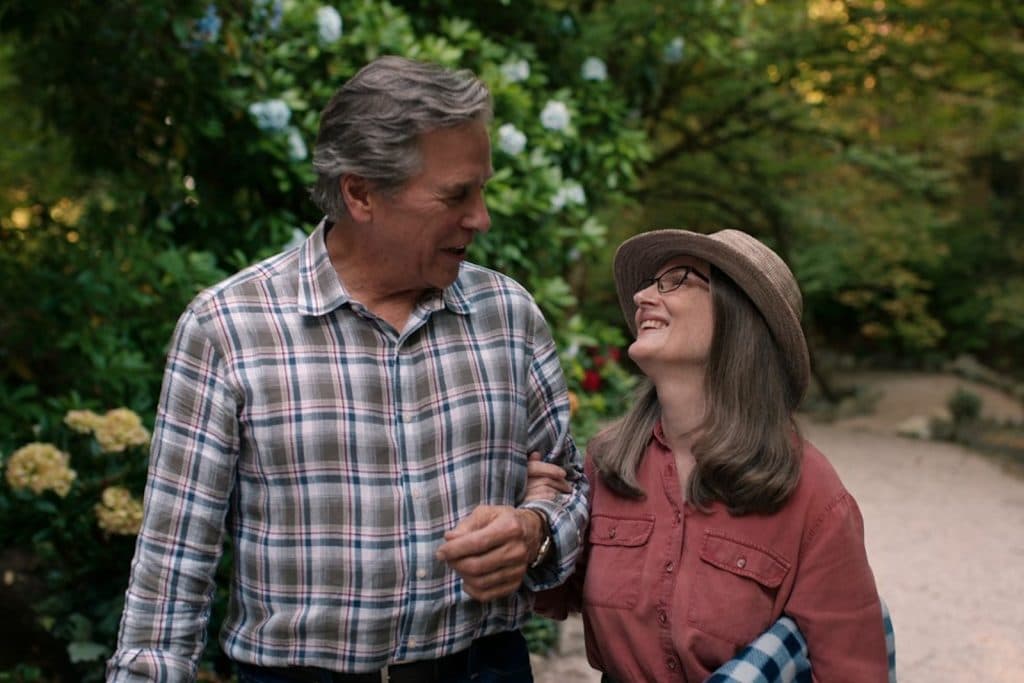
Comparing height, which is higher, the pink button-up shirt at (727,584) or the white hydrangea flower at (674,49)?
the white hydrangea flower at (674,49)

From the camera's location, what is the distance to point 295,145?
13.1 feet

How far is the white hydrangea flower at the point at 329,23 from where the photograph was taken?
402cm

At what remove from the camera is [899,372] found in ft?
53.2

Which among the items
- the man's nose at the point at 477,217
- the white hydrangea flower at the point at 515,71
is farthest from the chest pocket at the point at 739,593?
the white hydrangea flower at the point at 515,71

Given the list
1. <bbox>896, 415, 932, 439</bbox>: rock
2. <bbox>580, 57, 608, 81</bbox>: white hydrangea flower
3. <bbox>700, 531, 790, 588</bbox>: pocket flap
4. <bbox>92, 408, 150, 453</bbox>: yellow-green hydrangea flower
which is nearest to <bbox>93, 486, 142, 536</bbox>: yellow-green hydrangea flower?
<bbox>92, 408, 150, 453</bbox>: yellow-green hydrangea flower

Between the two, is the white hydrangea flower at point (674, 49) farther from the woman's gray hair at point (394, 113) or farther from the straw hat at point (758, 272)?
the woman's gray hair at point (394, 113)

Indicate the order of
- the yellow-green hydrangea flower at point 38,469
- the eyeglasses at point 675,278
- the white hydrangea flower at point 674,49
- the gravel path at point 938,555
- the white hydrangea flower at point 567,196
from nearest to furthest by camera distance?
the eyeglasses at point 675,278 < the yellow-green hydrangea flower at point 38,469 < the white hydrangea flower at point 567,196 < the gravel path at point 938,555 < the white hydrangea flower at point 674,49

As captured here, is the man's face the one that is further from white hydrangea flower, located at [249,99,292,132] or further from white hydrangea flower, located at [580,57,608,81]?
white hydrangea flower, located at [580,57,608,81]

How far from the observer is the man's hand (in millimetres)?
1732

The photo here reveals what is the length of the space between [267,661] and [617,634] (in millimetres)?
605

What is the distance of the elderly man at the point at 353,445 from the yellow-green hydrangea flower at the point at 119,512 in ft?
4.99

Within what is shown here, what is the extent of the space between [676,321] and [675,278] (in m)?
0.09

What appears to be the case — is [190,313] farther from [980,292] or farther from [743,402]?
[980,292]

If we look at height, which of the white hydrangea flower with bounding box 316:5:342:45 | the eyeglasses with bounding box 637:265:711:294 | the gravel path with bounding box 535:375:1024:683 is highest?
the white hydrangea flower with bounding box 316:5:342:45
